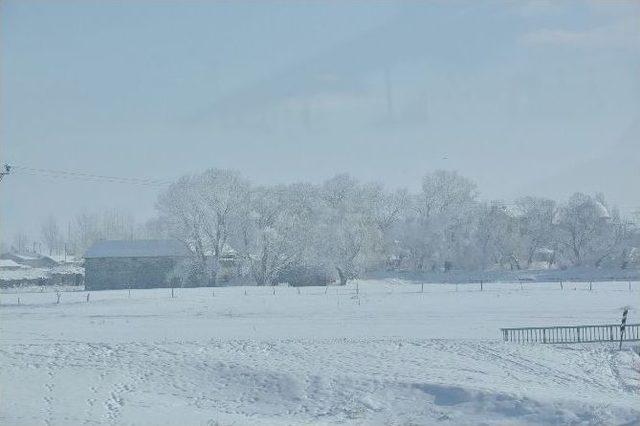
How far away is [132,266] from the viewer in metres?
78.5

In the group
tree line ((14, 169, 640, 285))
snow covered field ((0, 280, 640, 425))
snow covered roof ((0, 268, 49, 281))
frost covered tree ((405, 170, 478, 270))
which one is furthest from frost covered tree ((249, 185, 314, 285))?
snow covered field ((0, 280, 640, 425))

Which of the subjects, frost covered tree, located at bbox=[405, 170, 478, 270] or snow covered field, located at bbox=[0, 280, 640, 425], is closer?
snow covered field, located at bbox=[0, 280, 640, 425]

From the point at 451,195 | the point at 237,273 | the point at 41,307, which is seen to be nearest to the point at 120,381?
the point at 41,307

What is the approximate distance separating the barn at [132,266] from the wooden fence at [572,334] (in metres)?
48.3

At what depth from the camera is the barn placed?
3061 inches

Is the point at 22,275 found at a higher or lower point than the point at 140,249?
lower

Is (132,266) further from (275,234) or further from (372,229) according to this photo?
(372,229)

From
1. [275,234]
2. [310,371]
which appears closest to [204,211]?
[275,234]

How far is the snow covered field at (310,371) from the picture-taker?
71.7 ft

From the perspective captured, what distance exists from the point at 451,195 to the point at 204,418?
7737 cm

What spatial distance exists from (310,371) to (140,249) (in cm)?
5667

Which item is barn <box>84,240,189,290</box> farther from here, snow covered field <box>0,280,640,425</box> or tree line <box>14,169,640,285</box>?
snow covered field <box>0,280,640,425</box>

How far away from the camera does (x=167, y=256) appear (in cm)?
7856

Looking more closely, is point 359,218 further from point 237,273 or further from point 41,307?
point 41,307
